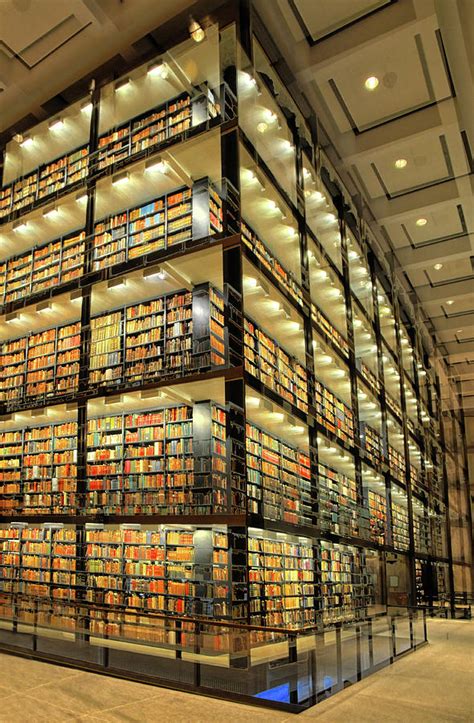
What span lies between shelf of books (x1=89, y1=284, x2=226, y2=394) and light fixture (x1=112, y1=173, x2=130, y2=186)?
142 cm

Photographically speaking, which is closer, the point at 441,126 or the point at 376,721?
the point at 441,126

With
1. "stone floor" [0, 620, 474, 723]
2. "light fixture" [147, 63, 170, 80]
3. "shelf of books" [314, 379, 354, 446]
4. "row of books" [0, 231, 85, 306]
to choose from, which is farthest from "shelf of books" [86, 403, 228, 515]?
"light fixture" [147, 63, 170, 80]

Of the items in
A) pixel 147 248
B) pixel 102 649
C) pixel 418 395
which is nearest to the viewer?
pixel 418 395

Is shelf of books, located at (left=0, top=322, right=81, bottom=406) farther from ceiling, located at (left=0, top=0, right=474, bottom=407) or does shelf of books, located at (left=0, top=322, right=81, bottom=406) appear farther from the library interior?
ceiling, located at (left=0, top=0, right=474, bottom=407)

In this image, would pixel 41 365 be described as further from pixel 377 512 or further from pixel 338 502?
pixel 377 512

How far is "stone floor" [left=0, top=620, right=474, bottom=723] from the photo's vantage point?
1779 mm

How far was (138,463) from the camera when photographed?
636 centimetres

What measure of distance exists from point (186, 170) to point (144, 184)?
2.27 feet

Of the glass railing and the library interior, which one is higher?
the library interior

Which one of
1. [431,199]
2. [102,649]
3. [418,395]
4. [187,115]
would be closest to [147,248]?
[187,115]

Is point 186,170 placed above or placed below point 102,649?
above

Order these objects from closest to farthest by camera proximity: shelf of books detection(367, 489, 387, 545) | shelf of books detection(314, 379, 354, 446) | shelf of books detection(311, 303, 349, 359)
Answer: shelf of books detection(311, 303, 349, 359), shelf of books detection(367, 489, 387, 545), shelf of books detection(314, 379, 354, 446)

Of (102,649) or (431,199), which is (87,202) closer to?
(102,649)

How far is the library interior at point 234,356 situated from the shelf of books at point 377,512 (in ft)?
0.07
